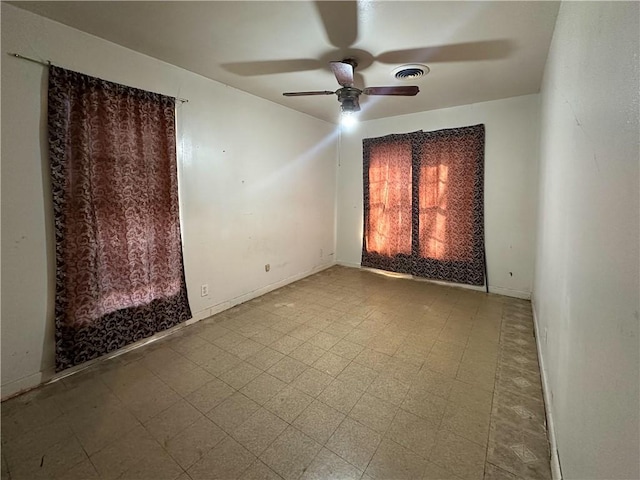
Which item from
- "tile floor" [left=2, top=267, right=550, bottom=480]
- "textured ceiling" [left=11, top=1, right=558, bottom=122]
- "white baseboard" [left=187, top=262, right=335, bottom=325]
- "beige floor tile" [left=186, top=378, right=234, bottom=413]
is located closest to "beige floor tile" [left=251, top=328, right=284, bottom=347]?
"tile floor" [left=2, top=267, right=550, bottom=480]

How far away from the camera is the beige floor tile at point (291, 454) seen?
4.49ft

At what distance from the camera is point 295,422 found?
5.43 ft

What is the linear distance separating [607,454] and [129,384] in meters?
2.46

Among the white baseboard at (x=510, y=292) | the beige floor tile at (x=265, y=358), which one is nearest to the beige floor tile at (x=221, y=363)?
the beige floor tile at (x=265, y=358)

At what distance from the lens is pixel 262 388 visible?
6.38 feet

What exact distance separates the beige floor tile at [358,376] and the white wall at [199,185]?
1.68 metres

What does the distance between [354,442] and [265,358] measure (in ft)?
3.29

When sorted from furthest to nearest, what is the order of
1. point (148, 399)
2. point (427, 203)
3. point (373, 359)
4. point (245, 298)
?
point (427, 203)
point (245, 298)
point (373, 359)
point (148, 399)

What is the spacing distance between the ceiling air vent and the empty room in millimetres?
25

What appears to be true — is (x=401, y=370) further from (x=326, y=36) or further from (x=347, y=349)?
(x=326, y=36)

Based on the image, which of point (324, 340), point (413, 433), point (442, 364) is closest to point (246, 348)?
point (324, 340)

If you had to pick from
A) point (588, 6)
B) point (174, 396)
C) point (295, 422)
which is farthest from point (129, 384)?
point (588, 6)

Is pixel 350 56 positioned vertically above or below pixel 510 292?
above

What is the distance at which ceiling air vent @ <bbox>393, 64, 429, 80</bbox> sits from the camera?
2.56 m
